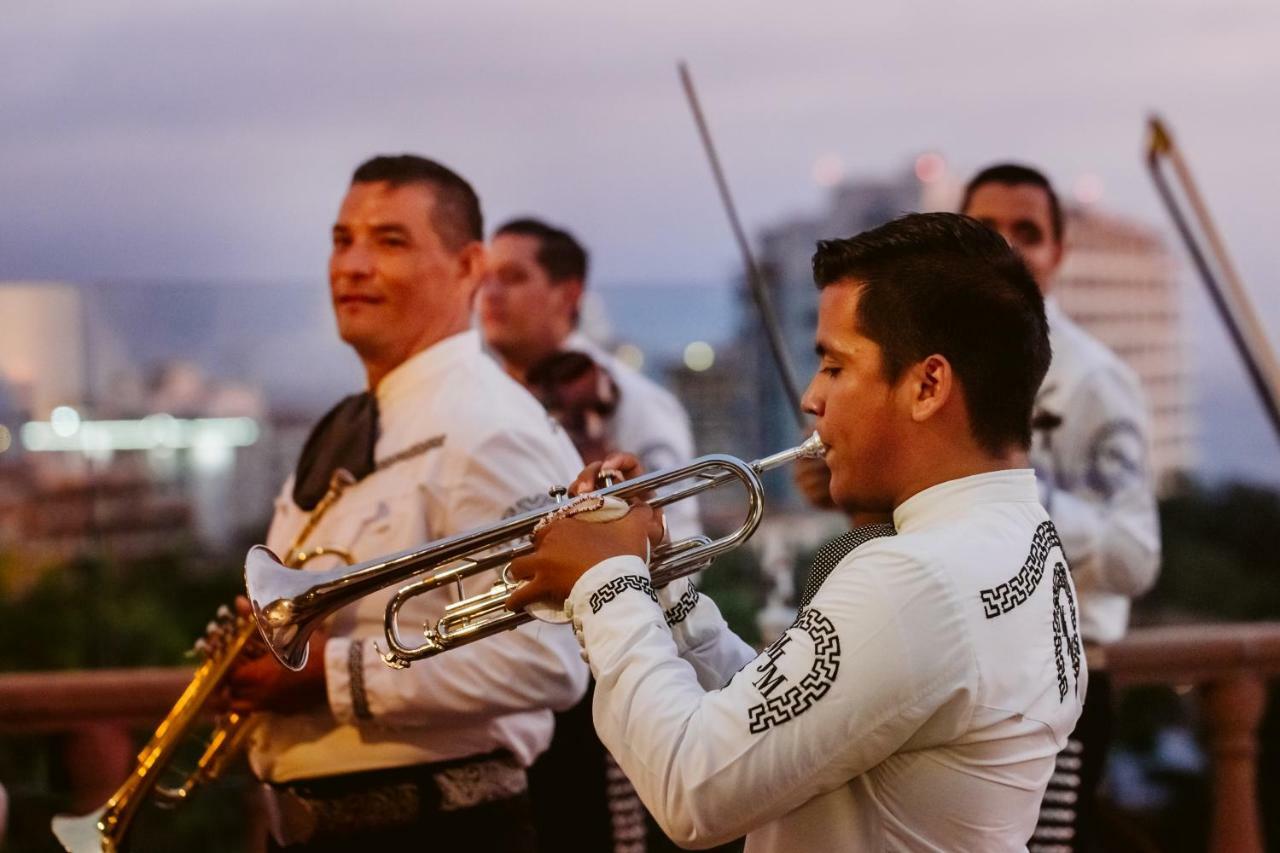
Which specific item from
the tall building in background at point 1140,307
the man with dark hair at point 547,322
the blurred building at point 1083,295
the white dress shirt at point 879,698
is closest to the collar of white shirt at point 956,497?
the white dress shirt at point 879,698

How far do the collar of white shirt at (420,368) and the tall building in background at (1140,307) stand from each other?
15.8 feet

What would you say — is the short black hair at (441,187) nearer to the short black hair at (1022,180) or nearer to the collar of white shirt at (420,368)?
the collar of white shirt at (420,368)

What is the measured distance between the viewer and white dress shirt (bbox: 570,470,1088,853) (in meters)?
1.65

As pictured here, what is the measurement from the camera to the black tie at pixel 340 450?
9.66ft

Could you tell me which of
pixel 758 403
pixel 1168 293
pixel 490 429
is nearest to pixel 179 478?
pixel 758 403

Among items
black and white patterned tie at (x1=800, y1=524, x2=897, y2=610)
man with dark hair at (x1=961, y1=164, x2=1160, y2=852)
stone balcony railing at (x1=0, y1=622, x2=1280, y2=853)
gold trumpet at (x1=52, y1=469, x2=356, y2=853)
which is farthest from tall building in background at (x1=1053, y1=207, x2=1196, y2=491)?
black and white patterned tie at (x1=800, y1=524, x2=897, y2=610)

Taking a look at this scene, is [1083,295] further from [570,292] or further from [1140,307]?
[570,292]

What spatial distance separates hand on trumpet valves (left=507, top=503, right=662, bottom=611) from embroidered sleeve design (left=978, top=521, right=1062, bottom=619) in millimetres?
400

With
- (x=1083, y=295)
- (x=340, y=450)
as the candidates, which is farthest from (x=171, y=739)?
(x=1083, y=295)

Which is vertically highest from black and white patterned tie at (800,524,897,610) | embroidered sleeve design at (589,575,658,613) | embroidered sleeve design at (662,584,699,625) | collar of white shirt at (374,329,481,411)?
collar of white shirt at (374,329,481,411)

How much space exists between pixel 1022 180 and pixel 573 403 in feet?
4.45

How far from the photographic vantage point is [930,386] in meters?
1.79

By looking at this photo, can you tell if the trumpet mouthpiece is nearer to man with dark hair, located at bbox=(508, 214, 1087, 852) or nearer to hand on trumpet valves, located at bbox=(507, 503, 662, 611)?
man with dark hair, located at bbox=(508, 214, 1087, 852)

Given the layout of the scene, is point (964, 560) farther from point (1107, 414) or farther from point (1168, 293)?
point (1168, 293)
